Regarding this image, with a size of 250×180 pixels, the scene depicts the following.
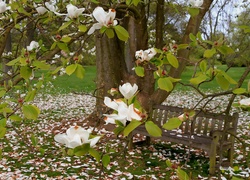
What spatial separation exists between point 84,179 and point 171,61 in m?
2.96

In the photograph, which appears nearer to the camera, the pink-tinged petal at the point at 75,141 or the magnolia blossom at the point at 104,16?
the pink-tinged petal at the point at 75,141

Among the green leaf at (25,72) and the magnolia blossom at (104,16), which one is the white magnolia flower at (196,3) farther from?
the green leaf at (25,72)

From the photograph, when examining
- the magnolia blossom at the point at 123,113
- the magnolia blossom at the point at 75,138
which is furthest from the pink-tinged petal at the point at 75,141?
the magnolia blossom at the point at 123,113

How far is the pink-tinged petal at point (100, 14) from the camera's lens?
1.15 meters

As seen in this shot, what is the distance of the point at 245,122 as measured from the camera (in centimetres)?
759

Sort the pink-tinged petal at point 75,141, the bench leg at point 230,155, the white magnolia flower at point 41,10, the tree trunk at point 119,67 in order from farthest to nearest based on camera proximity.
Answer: the tree trunk at point 119,67 < the bench leg at point 230,155 < the white magnolia flower at point 41,10 < the pink-tinged petal at point 75,141

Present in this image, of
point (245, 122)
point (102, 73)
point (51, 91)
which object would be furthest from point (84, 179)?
point (51, 91)

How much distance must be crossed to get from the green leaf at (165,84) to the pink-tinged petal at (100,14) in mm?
315

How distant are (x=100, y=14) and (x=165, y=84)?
14.1 inches

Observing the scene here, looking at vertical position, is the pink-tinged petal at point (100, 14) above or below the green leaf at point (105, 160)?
above

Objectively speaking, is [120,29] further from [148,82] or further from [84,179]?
[148,82]

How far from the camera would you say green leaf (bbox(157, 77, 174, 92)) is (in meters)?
1.28

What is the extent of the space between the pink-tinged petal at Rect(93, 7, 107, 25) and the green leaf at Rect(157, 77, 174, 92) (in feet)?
1.03

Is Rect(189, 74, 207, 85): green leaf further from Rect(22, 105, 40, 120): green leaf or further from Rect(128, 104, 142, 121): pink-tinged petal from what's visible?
Rect(22, 105, 40, 120): green leaf
